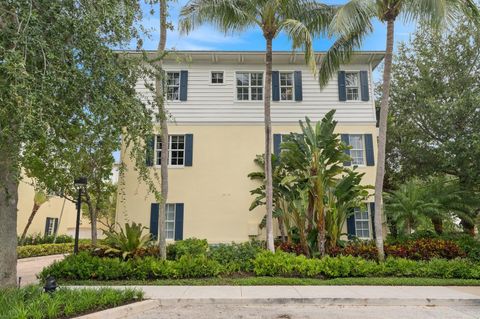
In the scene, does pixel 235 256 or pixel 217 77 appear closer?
pixel 235 256

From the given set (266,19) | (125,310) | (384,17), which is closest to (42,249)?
(125,310)

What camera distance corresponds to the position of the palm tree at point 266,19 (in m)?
10.5

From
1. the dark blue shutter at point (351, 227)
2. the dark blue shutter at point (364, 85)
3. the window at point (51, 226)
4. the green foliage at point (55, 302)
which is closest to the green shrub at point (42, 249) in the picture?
the window at point (51, 226)

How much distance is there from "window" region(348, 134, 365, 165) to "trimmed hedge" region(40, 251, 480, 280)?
589cm

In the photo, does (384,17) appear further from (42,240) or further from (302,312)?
(42,240)

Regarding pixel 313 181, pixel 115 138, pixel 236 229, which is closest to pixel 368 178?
pixel 313 181

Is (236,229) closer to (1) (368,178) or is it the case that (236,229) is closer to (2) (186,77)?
(1) (368,178)

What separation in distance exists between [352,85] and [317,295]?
35.7ft

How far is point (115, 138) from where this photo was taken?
6.43 meters

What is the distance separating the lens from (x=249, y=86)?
15.4 metres

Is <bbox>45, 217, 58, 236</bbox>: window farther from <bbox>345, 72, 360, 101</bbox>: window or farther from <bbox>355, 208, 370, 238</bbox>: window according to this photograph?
<bbox>345, 72, 360, 101</bbox>: window

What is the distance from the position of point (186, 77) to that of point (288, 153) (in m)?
6.49

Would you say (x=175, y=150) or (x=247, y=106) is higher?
(x=247, y=106)

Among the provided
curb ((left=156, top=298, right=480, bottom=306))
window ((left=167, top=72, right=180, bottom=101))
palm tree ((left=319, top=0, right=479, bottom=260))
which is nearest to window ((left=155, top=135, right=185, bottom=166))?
window ((left=167, top=72, right=180, bottom=101))
